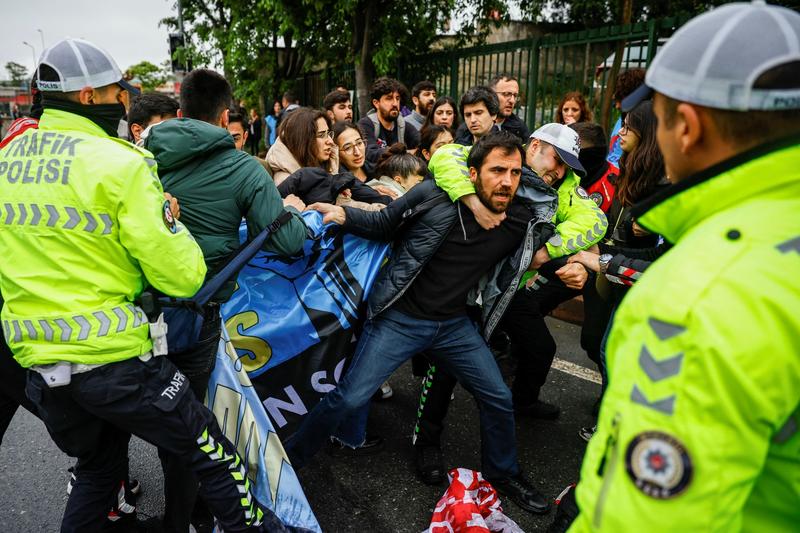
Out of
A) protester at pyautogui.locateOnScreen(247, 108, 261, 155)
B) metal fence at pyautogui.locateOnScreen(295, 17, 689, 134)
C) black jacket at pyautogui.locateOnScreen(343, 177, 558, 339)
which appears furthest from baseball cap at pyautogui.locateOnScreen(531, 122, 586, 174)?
protester at pyautogui.locateOnScreen(247, 108, 261, 155)

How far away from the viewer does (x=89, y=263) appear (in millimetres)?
1795

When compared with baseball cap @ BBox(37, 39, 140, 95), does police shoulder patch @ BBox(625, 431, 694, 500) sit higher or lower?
lower

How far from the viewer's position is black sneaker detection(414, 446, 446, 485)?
2971 mm

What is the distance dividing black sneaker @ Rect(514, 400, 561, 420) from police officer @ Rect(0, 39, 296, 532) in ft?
7.12

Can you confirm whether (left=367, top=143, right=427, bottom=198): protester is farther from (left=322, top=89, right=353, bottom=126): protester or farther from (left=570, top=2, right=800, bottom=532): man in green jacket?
(left=570, top=2, right=800, bottom=532): man in green jacket

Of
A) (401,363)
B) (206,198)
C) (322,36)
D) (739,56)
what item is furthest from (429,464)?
(322,36)

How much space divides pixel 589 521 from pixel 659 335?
36cm

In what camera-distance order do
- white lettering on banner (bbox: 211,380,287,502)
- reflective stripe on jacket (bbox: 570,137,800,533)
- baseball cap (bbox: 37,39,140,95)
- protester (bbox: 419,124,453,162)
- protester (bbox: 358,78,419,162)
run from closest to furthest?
1. reflective stripe on jacket (bbox: 570,137,800,533)
2. baseball cap (bbox: 37,39,140,95)
3. white lettering on banner (bbox: 211,380,287,502)
4. protester (bbox: 419,124,453,162)
5. protester (bbox: 358,78,419,162)

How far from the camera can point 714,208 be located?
1.03 meters

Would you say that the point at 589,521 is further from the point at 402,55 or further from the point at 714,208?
the point at 402,55

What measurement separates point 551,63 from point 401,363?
5.66m

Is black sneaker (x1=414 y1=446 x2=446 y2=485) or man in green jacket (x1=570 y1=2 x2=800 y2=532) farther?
black sneaker (x1=414 y1=446 x2=446 y2=485)

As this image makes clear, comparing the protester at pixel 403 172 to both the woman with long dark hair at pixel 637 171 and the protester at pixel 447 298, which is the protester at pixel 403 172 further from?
the woman with long dark hair at pixel 637 171

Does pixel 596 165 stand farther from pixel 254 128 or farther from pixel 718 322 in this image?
pixel 254 128
